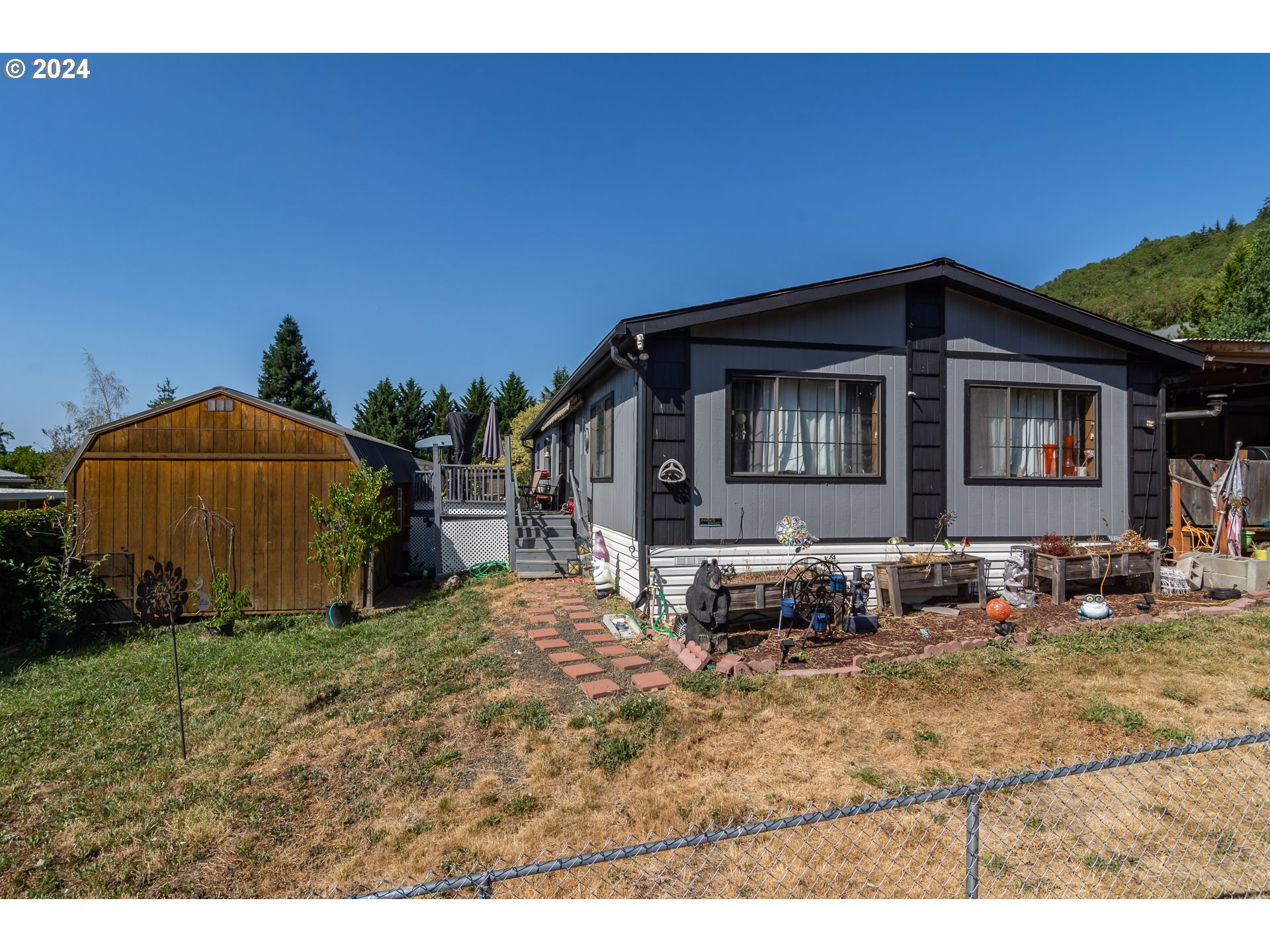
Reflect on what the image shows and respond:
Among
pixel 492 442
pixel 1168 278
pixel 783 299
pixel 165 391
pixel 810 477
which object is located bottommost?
pixel 810 477

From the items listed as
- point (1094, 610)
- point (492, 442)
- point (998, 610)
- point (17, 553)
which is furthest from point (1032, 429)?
point (17, 553)

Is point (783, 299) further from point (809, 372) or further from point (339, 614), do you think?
point (339, 614)

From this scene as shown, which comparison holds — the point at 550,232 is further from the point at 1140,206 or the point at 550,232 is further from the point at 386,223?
the point at 1140,206

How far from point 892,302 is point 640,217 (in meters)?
7.17

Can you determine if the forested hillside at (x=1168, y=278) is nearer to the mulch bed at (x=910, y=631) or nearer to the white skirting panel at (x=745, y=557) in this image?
the mulch bed at (x=910, y=631)

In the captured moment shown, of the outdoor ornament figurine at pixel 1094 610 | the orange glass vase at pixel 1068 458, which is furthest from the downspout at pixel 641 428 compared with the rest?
the orange glass vase at pixel 1068 458

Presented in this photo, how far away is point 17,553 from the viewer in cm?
751

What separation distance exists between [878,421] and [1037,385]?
244cm

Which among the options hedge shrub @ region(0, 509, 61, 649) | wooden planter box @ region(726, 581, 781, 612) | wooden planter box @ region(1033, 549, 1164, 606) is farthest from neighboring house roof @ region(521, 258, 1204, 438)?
hedge shrub @ region(0, 509, 61, 649)

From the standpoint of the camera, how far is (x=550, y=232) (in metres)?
13.3

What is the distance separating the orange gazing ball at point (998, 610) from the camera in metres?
6.22

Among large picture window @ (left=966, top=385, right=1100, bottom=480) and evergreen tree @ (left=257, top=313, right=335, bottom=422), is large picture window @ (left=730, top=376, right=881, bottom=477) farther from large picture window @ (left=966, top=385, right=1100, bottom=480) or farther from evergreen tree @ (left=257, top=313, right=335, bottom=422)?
evergreen tree @ (left=257, top=313, right=335, bottom=422)

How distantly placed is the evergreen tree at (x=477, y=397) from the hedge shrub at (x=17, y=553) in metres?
29.7
